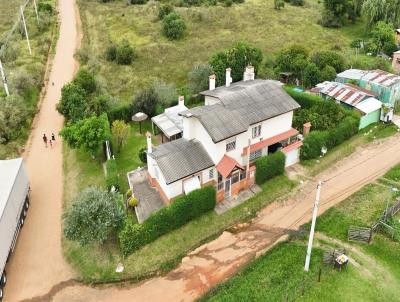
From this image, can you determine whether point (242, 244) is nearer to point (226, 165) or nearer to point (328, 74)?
point (226, 165)

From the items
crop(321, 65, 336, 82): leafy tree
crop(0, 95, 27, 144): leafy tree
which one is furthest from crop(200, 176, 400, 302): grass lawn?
crop(0, 95, 27, 144): leafy tree

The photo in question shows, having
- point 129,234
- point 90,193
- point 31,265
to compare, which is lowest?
point 31,265

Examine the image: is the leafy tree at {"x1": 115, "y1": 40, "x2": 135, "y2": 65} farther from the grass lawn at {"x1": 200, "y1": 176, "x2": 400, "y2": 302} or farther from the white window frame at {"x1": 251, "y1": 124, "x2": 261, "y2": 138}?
the grass lawn at {"x1": 200, "y1": 176, "x2": 400, "y2": 302}

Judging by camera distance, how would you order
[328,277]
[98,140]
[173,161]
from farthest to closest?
[98,140]
[173,161]
[328,277]

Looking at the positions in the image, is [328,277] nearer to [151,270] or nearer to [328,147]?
[151,270]

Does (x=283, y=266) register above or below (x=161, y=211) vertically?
below

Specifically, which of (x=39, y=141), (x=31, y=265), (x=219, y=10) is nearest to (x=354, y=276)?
(x=31, y=265)
